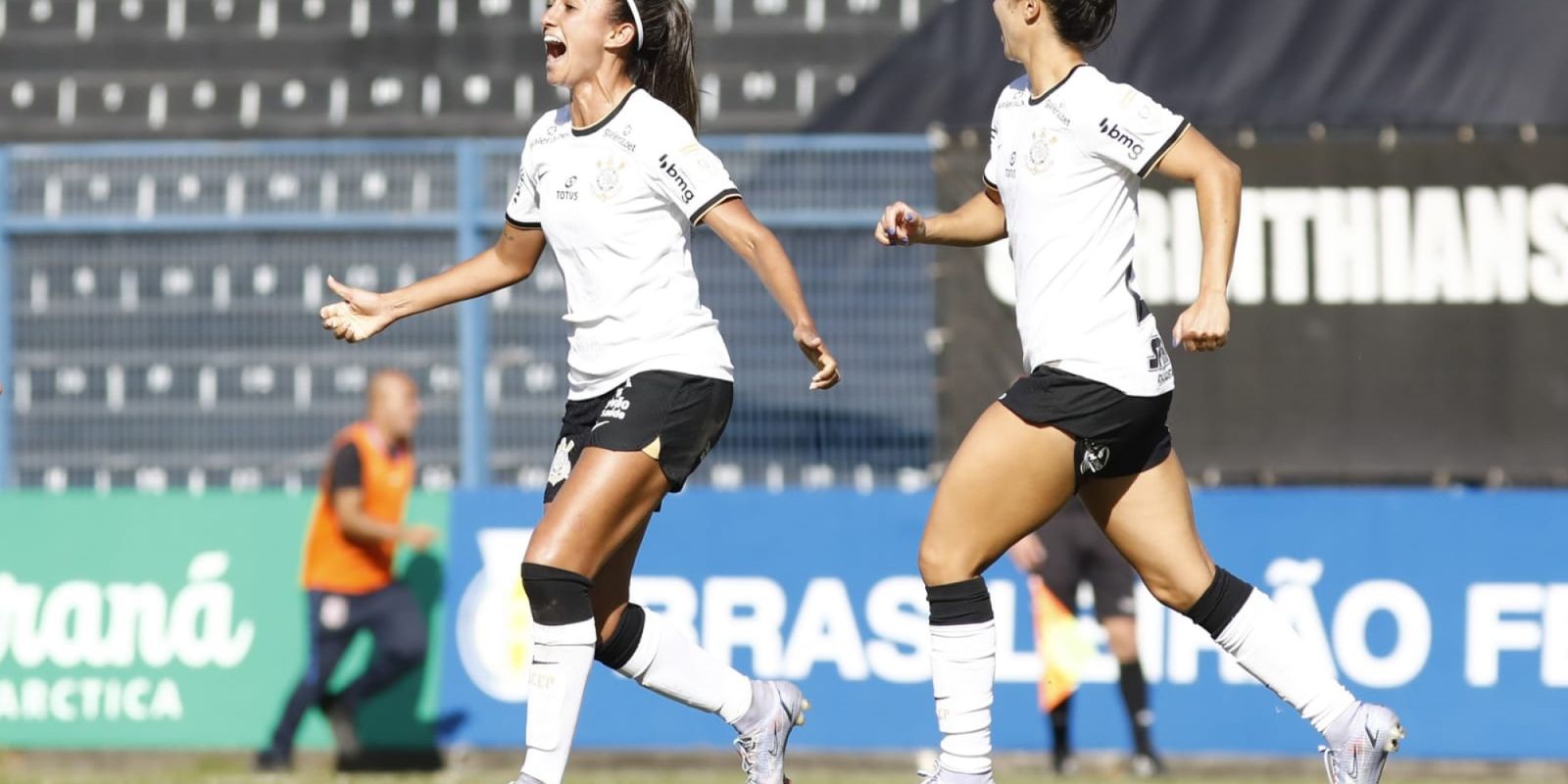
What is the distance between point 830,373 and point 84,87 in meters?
9.34

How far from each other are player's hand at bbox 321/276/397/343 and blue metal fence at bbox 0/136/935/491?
14.7 feet

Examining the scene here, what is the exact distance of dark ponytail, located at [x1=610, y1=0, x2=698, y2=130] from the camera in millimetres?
5945

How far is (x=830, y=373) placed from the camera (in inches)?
216

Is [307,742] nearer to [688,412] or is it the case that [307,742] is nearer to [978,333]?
[978,333]

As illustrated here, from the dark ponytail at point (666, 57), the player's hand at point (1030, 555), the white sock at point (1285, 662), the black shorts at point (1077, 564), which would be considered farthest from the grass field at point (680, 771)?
the dark ponytail at point (666, 57)

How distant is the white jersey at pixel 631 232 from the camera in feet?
18.6

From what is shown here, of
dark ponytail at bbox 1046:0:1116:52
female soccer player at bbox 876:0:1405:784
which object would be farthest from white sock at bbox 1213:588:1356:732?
dark ponytail at bbox 1046:0:1116:52

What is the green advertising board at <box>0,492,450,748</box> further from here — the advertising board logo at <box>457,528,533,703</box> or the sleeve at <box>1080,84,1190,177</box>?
the sleeve at <box>1080,84,1190,177</box>

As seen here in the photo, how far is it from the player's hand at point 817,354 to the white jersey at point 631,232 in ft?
1.33

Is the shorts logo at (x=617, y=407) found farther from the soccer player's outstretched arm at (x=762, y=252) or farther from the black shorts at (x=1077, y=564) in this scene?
the black shorts at (x=1077, y=564)

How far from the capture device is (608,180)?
568 centimetres

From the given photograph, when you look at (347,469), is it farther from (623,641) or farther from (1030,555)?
(623,641)

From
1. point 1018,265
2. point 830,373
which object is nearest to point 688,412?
point 830,373

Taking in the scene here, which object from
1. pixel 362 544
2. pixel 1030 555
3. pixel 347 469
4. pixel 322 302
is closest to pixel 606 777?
pixel 362 544
